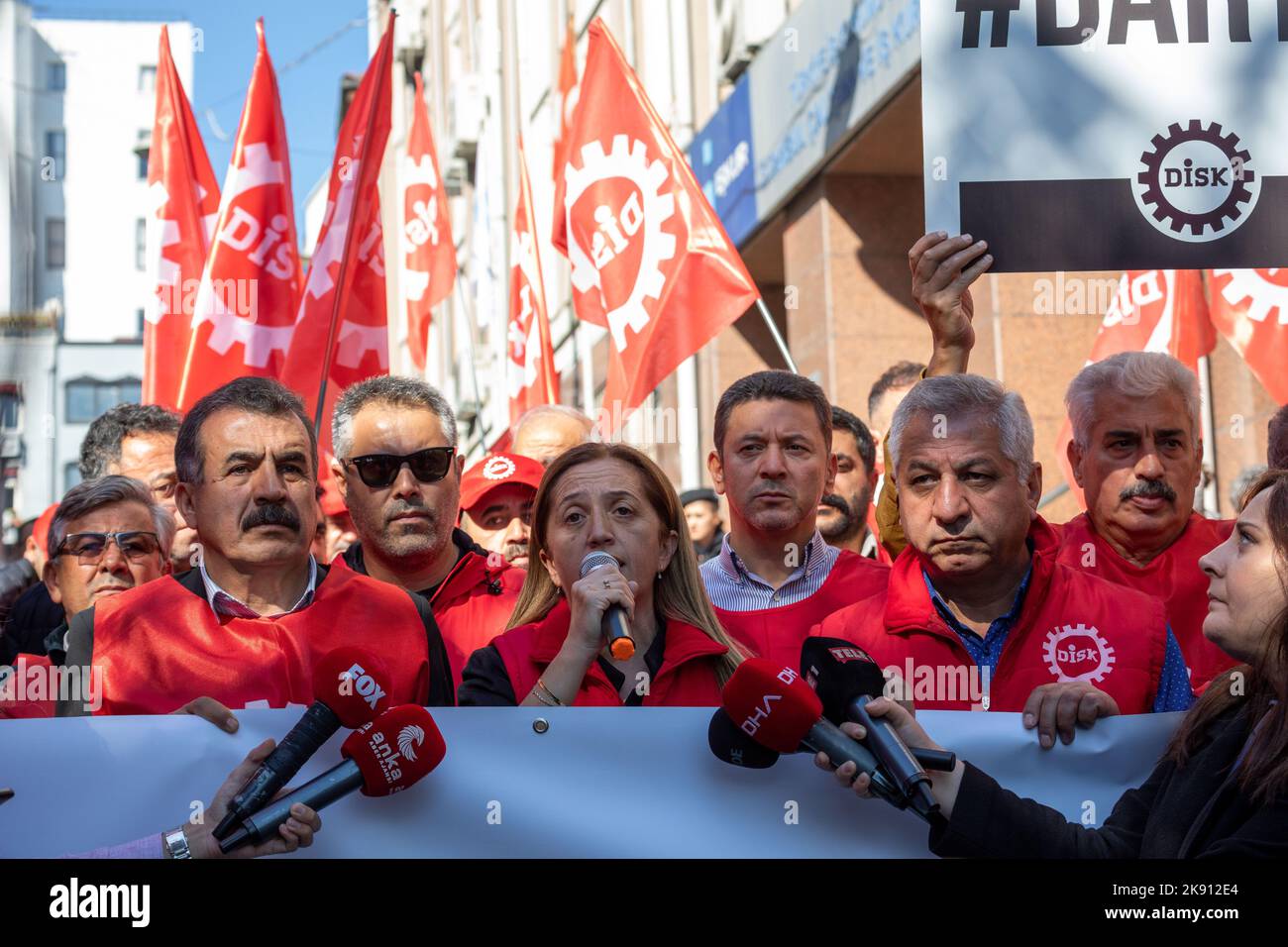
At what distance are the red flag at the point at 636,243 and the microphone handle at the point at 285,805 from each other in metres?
3.93

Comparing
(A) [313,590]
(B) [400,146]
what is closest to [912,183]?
(A) [313,590]

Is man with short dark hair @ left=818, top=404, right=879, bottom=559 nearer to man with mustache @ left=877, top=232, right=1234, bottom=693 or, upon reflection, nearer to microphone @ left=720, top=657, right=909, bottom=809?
man with mustache @ left=877, top=232, right=1234, bottom=693

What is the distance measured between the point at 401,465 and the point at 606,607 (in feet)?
5.47

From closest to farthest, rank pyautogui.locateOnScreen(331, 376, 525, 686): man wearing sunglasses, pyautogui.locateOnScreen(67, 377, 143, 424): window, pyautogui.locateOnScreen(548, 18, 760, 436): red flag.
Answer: pyautogui.locateOnScreen(331, 376, 525, 686): man wearing sunglasses < pyautogui.locateOnScreen(548, 18, 760, 436): red flag < pyautogui.locateOnScreen(67, 377, 143, 424): window

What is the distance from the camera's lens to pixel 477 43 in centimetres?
2688

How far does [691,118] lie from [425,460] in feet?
38.0

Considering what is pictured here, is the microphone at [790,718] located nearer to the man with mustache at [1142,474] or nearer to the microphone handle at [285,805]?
the microphone handle at [285,805]

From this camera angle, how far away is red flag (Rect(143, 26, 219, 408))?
8508 millimetres

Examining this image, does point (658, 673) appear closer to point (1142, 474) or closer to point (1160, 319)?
point (1142, 474)

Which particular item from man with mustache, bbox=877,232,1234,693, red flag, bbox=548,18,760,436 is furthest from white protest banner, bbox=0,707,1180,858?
red flag, bbox=548,18,760,436

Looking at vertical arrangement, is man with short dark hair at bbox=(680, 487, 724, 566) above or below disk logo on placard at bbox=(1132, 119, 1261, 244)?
below

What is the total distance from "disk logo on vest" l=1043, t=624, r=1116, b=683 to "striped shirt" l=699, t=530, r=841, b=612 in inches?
39.2

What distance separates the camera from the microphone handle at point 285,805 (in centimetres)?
322
